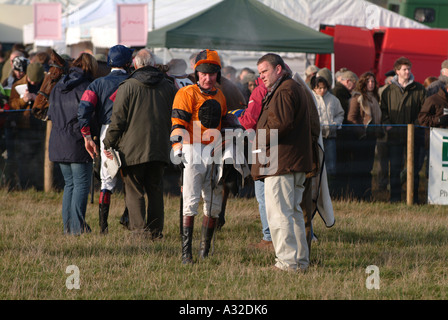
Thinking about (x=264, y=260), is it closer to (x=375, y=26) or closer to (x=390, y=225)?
(x=390, y=225)

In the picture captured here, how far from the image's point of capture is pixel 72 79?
8.96 meters

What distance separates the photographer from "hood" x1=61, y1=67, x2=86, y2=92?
895 cm

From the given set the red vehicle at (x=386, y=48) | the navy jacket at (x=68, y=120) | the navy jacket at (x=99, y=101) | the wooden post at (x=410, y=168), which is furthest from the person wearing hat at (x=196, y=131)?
the red vehicle at (x=386, y=48)

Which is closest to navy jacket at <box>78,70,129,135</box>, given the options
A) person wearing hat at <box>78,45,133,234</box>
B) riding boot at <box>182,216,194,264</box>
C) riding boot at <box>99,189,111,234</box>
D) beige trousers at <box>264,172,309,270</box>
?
person wearing hat at <box>78,45,133,234</box>

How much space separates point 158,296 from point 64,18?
17235mm

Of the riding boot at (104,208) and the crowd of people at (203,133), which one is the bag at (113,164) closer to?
the crowd of people at (203,133)

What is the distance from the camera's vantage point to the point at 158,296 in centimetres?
622

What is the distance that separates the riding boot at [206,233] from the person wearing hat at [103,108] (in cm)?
160

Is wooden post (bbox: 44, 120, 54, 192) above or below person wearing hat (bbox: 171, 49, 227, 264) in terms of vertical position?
→ below

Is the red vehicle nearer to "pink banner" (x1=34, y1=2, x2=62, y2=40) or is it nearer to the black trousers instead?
"pink banner" (x1=34, y1=2, x2=62, y2=40)

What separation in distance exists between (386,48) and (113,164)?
12941mm

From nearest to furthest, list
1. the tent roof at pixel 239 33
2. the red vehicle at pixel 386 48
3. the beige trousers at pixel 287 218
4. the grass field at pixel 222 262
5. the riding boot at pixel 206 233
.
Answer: the grass field at pixel 222 262
the beige trousers at pixel 287 218
the riding boot at pixel 206 233
the tent roof at pixel 239 33
the red vehicle at pixel 386 48

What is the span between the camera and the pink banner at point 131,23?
53.3 ft

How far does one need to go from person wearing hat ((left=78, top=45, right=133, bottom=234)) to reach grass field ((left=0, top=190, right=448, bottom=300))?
56 centimetres
